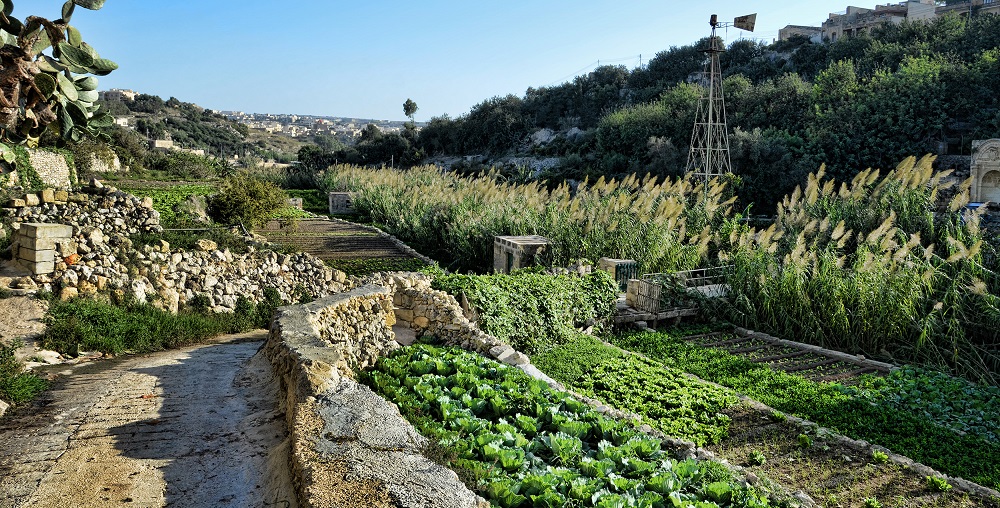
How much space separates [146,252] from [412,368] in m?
7.25

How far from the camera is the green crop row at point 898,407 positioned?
21.9 feet

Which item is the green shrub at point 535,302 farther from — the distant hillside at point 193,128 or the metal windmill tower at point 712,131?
the distant hillside at point 193,128

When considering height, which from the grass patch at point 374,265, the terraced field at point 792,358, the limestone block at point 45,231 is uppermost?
the limestone block at point 45,231

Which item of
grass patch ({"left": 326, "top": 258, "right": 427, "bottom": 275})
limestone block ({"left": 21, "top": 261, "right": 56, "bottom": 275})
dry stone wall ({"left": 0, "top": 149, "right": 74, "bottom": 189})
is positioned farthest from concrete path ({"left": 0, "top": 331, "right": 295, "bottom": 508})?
dry stone wall ({"left": 0, "top": 149, "right": 74, "bottom": 189})

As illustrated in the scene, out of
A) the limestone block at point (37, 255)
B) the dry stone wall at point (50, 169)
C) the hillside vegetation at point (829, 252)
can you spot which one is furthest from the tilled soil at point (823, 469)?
the dry stone wall at point (50, 169)

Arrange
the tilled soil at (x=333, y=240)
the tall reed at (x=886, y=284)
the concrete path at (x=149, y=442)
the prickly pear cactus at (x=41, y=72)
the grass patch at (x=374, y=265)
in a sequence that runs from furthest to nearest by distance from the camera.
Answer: the tilled soil at (x=333, y=240), the grass patch at (x=374, y=265), the tall reed at (x=886, y=284), the concrete path at (x=149, y=442), the prickly pear cactus at (x=41, y=72)

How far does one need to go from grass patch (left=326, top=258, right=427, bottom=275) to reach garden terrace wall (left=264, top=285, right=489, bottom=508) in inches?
338

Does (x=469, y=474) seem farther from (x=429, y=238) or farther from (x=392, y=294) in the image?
(x=429, y=238)

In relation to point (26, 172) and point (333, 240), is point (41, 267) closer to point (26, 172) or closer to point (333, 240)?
point (333, 240)

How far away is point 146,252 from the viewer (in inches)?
476

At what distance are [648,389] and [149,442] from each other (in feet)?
16.9

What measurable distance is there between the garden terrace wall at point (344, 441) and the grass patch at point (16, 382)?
2.30 meters

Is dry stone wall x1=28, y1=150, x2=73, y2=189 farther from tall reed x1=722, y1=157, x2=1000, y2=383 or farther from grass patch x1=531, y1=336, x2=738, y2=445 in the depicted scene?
tall reed x1=722, y1=157, x2=1000, y2=383

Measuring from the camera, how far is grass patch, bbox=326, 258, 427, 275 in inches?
648
